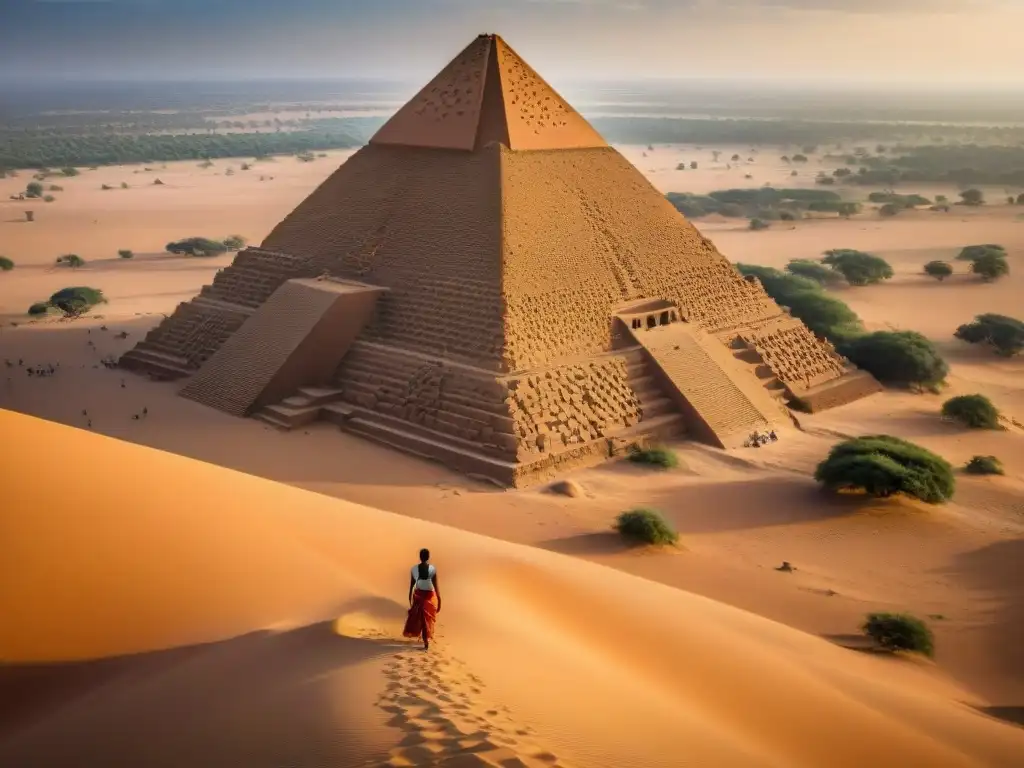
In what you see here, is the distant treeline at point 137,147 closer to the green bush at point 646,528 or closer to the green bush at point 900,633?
the green bush at point 646,528

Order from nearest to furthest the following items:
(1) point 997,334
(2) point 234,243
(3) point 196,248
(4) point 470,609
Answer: (4) point 470,609 < (1) point 997,334 < (3) point 196,248 < (2) point 234,243

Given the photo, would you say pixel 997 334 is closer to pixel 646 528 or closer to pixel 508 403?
pixel 508 403

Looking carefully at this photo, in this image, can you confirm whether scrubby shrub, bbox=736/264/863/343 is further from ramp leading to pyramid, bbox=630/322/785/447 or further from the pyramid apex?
the pyramid apex

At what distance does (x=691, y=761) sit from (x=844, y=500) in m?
11.5

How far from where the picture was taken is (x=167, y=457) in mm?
10727

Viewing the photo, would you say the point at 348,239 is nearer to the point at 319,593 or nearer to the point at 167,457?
the point at 167,457

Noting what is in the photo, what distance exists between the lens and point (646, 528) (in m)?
14.7

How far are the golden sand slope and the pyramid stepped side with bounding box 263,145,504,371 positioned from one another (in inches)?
358

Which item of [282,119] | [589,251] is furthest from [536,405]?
[282,119]

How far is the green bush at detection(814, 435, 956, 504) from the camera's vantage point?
16.9m

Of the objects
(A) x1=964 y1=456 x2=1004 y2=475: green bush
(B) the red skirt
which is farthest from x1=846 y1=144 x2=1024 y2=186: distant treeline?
(B) the red skirt

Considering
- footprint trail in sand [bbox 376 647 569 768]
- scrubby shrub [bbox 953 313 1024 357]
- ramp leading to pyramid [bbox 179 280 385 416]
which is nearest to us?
footprint trail in sand [bbox 376 647 569 768]

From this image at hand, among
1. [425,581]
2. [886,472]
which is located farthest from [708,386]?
[425,581]

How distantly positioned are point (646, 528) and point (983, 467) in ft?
28.2
